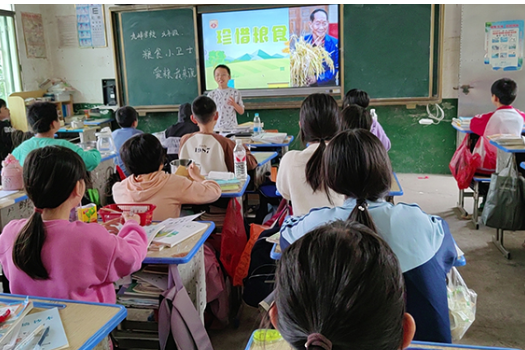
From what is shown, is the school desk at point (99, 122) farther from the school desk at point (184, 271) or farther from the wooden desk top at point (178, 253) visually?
the wooden desk top at point (178, 253)

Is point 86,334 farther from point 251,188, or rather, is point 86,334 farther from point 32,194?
point 251,188

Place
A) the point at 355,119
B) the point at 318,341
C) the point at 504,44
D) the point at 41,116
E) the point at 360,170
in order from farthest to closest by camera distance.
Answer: the point at 504,44 < the point at 41,116 < the point at 355,119 < the point at 360,170 < the point at 318,341

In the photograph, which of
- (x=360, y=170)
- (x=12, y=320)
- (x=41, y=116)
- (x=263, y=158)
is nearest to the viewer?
(x=12, y=320)

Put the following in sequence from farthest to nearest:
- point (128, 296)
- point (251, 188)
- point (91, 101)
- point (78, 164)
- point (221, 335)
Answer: point (91, 101) < point (251, 188) < point (221, 335) < point (128, 296) < point (78, 164)

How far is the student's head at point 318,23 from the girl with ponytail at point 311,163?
3390 mm

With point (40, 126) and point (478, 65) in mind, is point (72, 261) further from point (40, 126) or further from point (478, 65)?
point (478, 65)

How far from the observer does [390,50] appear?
17.7 ft

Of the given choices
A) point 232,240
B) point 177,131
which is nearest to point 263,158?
point 177,131

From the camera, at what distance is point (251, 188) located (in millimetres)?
3617

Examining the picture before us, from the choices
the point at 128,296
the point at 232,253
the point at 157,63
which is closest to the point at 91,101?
the point at 157,63

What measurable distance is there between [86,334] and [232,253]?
4.58 feet

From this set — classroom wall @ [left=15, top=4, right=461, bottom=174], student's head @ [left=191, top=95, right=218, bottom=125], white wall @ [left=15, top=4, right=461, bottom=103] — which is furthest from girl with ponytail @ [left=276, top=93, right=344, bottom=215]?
white wall @ [left=15, top=4, right=461, bottom=103]

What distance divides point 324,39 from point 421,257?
4683mm

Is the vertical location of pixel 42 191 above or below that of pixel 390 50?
below
